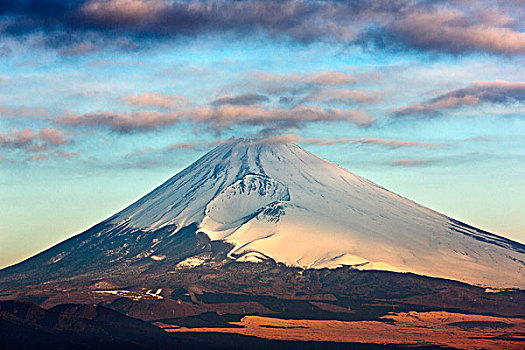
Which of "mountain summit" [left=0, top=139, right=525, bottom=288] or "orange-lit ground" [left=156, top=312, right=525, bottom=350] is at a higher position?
"mountain summit" [left=0, top=139, right=525, bottom=288]

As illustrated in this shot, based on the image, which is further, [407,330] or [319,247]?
[319,247]

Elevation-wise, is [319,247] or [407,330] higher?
[319,247]

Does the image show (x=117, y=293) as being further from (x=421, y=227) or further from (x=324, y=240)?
(x=421, y=227)

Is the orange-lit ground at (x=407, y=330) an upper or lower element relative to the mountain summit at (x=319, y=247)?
lower

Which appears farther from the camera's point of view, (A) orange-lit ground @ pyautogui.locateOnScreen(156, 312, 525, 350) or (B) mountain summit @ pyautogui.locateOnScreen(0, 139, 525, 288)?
(B) mountain summit @ pyautogui.locateOnScreen(0, 139, 525, 288)

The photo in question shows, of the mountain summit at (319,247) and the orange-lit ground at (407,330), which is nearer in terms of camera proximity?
the orange-lit ground at (407,330)

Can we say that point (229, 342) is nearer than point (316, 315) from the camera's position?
Yes

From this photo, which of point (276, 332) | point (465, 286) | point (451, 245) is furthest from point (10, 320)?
point (451, 245)

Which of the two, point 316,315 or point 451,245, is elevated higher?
point 451,245
